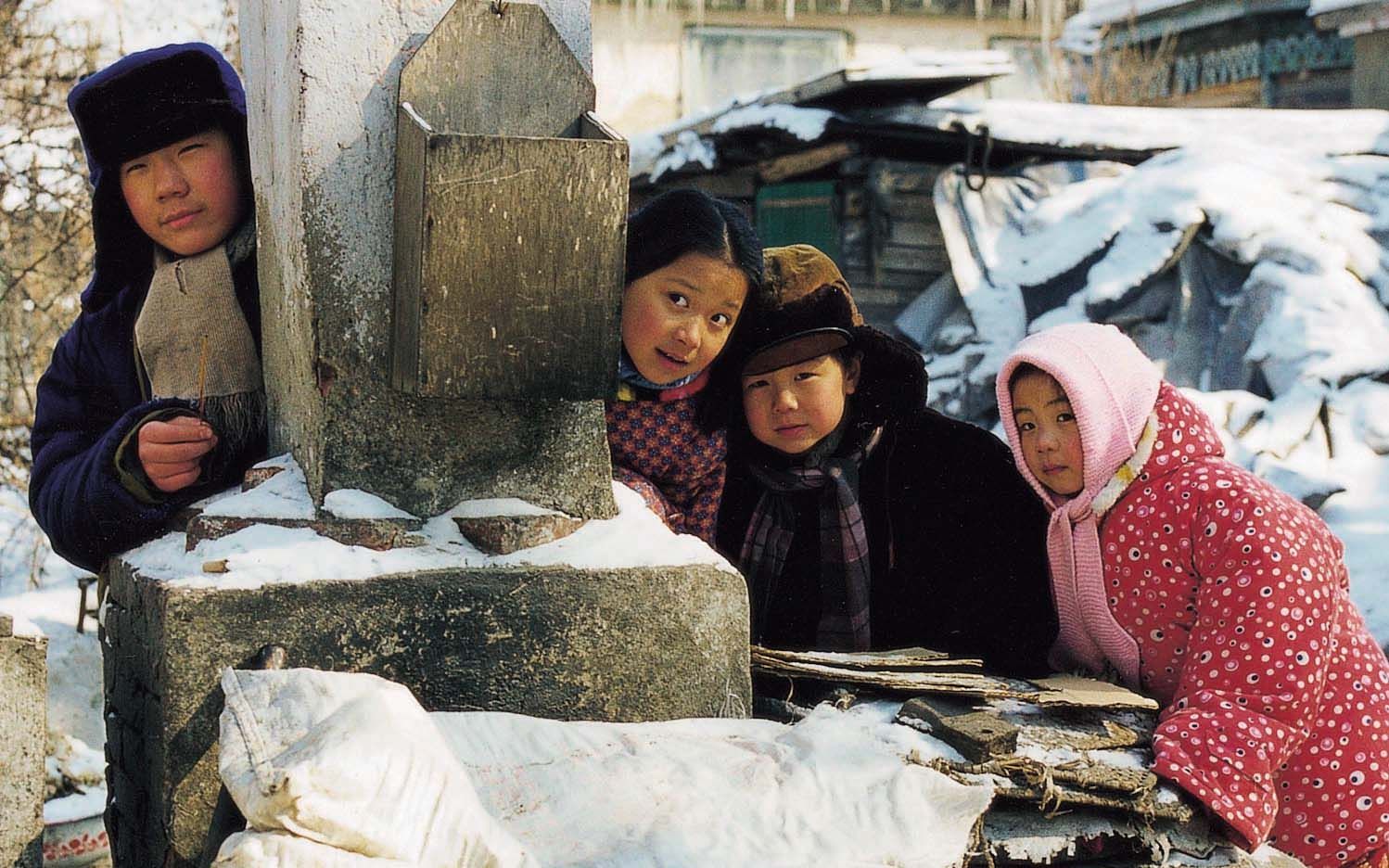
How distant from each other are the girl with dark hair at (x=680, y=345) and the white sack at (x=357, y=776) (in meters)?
0.94

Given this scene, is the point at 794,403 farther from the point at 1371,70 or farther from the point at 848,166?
the point at 1371,70

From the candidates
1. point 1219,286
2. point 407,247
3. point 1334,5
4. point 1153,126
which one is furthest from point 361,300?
A: point 1334,5

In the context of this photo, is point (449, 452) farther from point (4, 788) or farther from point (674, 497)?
point (4, 788)

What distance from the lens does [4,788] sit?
3453mm

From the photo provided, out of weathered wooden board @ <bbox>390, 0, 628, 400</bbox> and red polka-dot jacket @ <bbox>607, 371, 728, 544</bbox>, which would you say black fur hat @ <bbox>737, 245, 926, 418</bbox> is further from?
weathered wooden board @ <bbox>390, 0, 628, 400</bbox>

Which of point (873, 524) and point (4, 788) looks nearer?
point (873, 524)

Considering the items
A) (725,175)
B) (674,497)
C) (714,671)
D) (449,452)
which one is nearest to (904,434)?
(674,497)

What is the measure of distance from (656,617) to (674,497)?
80cm

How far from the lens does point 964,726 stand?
6.73 ft

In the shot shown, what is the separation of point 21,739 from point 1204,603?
115 inches

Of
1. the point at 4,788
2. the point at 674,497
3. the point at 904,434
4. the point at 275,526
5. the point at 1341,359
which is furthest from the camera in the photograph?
the point at 1341,359

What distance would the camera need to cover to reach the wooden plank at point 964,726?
6.59ft

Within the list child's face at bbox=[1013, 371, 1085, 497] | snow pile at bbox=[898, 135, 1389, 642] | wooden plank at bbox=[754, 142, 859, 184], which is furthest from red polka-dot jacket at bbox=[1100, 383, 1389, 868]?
wooden plank at bbox=[754, 142, 859, 184]

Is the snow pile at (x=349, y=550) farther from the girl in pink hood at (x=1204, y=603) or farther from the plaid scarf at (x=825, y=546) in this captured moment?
the girl in pink hood at (x=1204, y=603)
